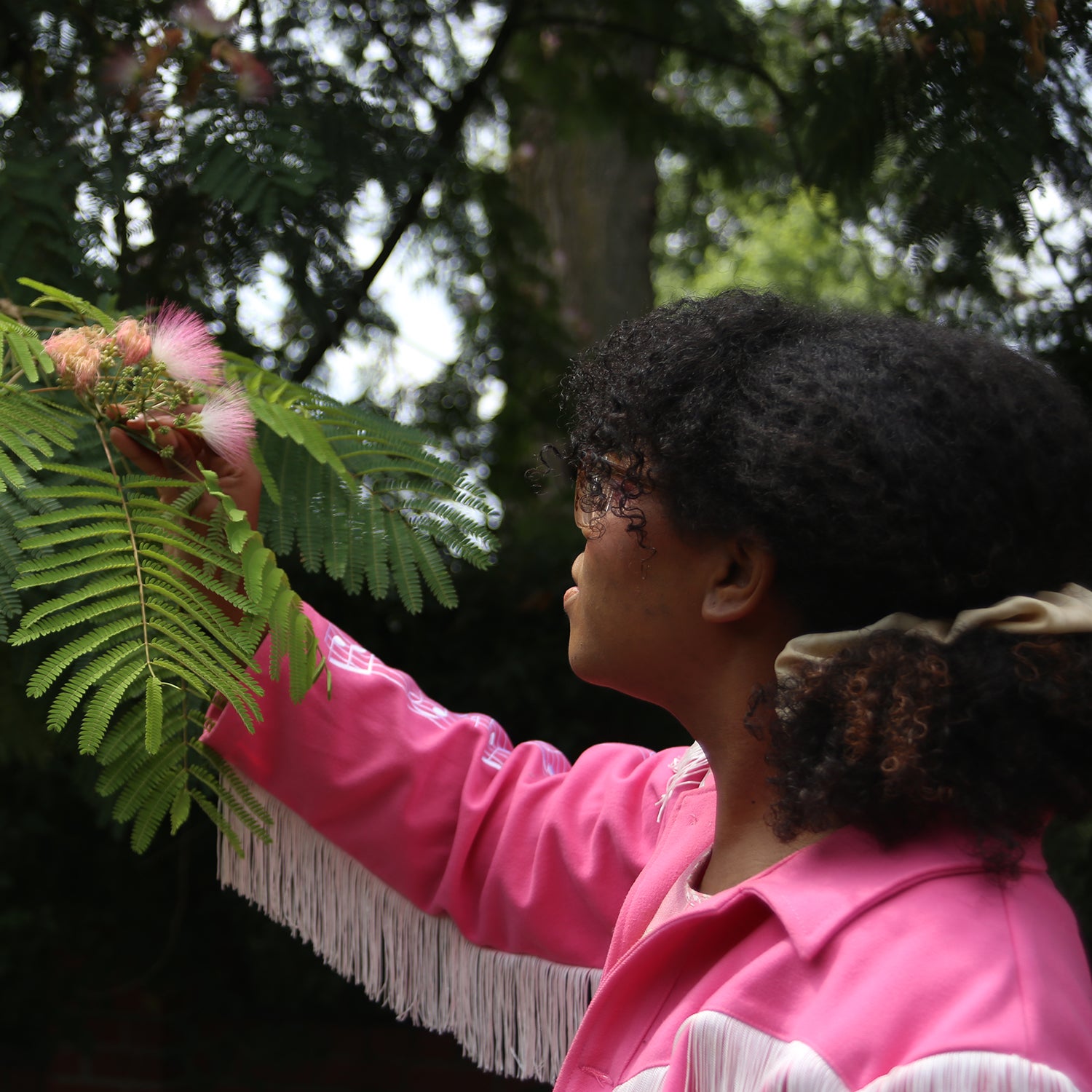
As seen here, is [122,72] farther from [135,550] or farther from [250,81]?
[135,550]

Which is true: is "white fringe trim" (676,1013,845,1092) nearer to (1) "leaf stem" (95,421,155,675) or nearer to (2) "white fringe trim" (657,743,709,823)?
(2) "white fringe trim" (657,743,709,823)

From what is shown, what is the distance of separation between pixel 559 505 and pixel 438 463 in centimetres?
221

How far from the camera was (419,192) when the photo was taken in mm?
2961

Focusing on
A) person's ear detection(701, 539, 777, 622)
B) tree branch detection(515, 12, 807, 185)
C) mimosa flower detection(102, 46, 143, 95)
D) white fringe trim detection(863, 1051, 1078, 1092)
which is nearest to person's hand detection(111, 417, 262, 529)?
person's ear detection(701, 539, 777, 622)

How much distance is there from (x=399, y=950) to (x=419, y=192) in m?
1.89

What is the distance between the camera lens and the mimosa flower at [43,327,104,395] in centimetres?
152

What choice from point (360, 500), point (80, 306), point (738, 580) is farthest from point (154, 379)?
point (738, 580)

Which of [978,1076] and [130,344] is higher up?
[130,344]

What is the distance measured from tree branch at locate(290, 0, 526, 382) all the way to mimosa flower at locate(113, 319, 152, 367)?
1.33m

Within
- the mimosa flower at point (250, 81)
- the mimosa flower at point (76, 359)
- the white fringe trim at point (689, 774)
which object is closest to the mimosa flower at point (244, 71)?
the mimosa flower at point (250, 81)

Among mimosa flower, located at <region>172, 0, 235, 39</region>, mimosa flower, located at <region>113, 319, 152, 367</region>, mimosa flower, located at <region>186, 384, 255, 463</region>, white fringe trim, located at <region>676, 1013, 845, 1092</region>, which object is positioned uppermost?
mimosa flower, located at <region>172, 0, 235, 39</region>

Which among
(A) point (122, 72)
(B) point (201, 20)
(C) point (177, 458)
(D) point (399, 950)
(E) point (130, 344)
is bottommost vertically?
(D) point (399, 950)

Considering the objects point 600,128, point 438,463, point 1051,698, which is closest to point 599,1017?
point 1051,698

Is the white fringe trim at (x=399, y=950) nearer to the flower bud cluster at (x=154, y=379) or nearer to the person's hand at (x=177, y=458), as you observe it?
the person's hand at (x=177, y=458)
